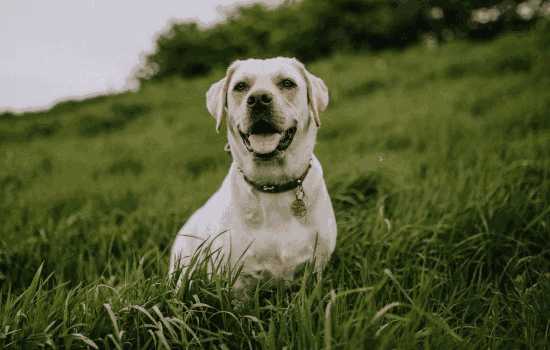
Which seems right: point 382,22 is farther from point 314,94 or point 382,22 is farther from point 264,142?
point 264,142

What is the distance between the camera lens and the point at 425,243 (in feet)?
8.66

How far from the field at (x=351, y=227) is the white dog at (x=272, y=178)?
182 millimetres

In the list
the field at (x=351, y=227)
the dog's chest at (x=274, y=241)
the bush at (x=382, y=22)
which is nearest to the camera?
the field at (x=351, y=227)

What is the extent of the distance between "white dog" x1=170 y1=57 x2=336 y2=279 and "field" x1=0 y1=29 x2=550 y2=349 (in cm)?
18

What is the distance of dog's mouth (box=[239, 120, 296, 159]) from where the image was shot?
7.31 feet

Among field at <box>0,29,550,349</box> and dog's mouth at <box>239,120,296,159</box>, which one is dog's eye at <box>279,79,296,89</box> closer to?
dog's mouth at <box>239,120,296,159</box>

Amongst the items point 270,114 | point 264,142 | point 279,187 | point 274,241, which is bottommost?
point 274,241

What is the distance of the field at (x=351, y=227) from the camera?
5.62ft

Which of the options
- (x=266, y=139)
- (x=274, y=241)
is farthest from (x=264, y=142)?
(x=274, y=241)

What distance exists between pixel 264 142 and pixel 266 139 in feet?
0.09

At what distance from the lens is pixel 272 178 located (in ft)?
7.70

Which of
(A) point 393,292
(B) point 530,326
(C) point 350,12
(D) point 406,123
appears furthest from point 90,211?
(C) point 350,12

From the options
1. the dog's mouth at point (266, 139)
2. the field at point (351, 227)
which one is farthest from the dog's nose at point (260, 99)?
the field at point (351, 227)

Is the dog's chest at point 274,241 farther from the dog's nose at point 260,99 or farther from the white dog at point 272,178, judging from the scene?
the dog's nose at point 260,99
